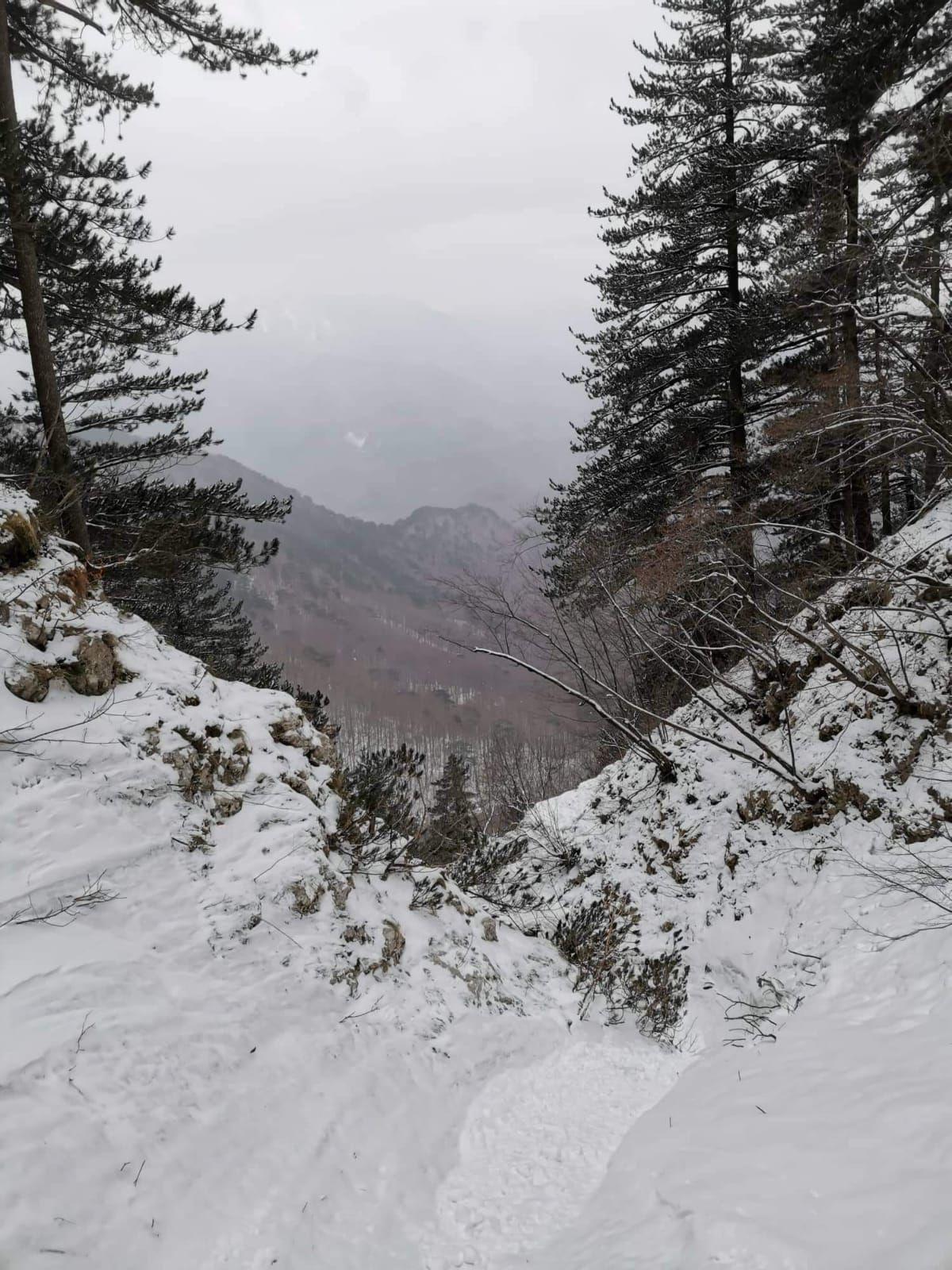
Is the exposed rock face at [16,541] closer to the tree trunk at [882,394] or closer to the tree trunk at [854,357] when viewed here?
the tree trunk at [882,394]

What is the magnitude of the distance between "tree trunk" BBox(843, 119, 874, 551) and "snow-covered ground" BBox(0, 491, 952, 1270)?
368 centimetres

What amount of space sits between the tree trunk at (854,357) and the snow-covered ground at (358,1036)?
12.1 feet

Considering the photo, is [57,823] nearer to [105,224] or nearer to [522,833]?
[522,833]

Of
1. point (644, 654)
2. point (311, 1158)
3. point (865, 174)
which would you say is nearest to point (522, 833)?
point (644, 654)

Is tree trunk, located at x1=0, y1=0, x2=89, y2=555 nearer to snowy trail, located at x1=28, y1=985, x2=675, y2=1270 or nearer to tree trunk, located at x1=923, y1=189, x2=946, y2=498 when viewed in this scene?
snowy trail, located at x1=28, y1=985, x2=675, y2=1270

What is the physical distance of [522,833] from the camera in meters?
9.22

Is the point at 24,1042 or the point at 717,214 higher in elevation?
the point at 717,214

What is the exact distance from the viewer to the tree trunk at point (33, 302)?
643cm

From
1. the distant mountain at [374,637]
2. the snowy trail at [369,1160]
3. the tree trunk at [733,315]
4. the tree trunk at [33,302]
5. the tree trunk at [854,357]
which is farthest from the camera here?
the distant mountain at [374,637]

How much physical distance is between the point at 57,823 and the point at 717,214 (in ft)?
43.2

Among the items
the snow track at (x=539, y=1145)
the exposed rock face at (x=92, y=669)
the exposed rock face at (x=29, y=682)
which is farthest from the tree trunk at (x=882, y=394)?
the exposed rock face at (x=29, y=682)

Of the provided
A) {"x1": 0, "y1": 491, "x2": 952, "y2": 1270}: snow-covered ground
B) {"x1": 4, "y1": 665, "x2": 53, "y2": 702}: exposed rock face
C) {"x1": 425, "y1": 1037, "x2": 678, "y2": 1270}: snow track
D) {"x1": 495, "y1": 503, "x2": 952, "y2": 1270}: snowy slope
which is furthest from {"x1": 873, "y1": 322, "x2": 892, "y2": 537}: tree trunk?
{"x1": 4, "y1": 665, "x2": 53, "y2": 702}: exposed rock face

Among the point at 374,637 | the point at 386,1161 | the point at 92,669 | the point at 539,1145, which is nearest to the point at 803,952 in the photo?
the point at 539,1145

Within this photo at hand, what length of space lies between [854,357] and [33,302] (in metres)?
11.2
